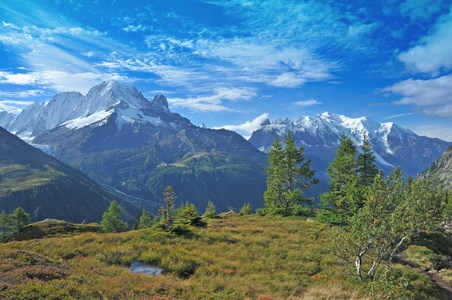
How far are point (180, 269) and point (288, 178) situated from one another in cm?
3104

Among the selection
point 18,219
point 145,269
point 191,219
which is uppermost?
point 145,269

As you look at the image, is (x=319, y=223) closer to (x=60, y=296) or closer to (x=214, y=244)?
(x=214, y=244)

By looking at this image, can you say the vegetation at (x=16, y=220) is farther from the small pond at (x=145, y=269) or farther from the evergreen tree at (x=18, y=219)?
the small pond at (x=145, y=269)

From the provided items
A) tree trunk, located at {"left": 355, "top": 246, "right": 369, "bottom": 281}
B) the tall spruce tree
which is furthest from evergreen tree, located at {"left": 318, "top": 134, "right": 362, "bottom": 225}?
tree trunk, located at {"left": 355, "top": 246, "right": 369, "bottom": 281}

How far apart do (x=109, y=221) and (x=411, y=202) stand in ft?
240

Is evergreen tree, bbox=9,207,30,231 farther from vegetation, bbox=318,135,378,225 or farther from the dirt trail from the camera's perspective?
the dirt trail

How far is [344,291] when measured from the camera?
13.5 m

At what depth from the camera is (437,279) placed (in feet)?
61.1

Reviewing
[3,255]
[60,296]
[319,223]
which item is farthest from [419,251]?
[3,255]

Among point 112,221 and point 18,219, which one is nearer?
point 112,221

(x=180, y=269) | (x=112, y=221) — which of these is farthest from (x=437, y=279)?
(x=112, y=221)

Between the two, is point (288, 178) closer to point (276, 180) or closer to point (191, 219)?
point (276, 180)

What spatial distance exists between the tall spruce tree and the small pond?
28934 mm

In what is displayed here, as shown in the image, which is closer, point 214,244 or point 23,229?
point 214,244
